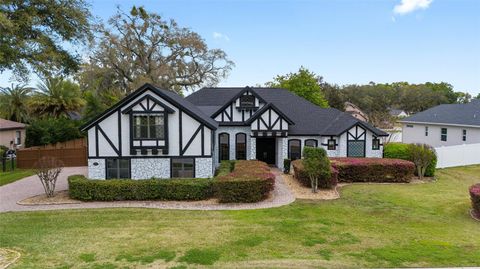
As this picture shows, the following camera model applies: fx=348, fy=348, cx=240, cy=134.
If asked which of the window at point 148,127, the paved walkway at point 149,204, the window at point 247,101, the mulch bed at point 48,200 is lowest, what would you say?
the paved walkway at point 149,204

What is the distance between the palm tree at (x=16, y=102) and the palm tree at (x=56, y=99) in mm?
3634

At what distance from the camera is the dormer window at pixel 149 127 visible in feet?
56.4

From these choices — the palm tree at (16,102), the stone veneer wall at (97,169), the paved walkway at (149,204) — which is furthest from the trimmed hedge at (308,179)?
the palm tree at (16,102)

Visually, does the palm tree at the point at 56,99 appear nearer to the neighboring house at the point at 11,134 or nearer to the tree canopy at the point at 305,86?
the neighboring house at the point at 11,134

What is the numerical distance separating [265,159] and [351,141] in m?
6.19

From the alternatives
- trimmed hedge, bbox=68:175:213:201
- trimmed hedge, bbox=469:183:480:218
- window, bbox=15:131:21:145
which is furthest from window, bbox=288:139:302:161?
window, bbox=15:131:21:145

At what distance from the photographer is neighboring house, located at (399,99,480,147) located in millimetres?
28594

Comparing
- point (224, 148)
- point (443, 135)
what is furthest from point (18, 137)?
point (443, 135)

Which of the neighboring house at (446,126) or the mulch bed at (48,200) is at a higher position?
the neighboring house at (446,126)

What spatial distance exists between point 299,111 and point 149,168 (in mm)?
12433

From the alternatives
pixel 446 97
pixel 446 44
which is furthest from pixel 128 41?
pixel 446 97

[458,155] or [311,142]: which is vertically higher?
[311,142]

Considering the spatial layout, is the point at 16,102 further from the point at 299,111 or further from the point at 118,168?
the point at 299,111

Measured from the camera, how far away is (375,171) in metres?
18.7
